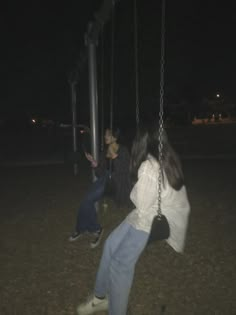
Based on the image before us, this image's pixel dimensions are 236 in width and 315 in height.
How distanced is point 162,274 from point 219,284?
0.58 metres

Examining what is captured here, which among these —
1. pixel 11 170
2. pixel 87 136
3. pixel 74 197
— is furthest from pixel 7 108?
pixel 87 136

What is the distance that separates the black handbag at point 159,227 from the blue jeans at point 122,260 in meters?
0.09

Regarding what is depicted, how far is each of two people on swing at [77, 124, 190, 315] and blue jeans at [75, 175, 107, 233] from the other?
65.4 inches

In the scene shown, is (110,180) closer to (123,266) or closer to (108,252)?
(108,252)

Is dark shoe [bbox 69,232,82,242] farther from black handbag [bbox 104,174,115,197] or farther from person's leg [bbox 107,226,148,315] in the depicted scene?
person's leg [bbox 107,226,148,315]

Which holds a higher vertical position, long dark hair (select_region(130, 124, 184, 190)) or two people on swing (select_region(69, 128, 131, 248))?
long dark hair (select_region(130, 124, 184, 190))

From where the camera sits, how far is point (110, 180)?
4.42m

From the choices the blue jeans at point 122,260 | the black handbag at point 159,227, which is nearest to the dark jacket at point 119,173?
the blue jeans at point 122,260

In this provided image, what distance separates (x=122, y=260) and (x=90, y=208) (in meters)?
1.90

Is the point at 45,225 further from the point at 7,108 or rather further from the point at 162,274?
the point at 7,108

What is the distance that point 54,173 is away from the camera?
10461 mm

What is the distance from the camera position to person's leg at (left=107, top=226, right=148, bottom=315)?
8.99 ft

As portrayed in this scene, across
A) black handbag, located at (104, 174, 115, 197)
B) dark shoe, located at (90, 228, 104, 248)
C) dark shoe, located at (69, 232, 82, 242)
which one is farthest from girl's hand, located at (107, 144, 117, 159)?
dark shoe, located at (69, 232, 82, 242)

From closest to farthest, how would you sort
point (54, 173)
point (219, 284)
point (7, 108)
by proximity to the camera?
1. point (219, 284)
2. point (54, 173)
3. point (7, 108)
